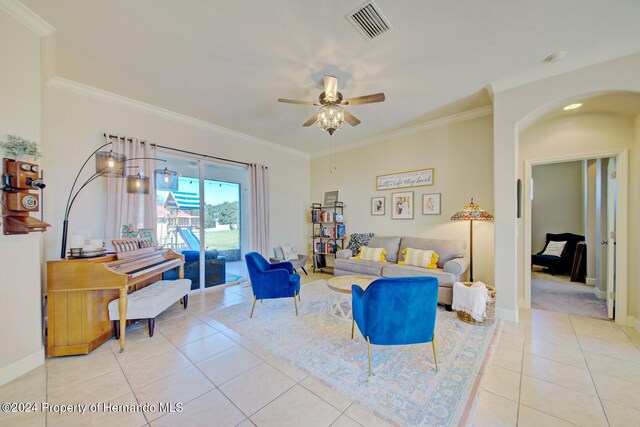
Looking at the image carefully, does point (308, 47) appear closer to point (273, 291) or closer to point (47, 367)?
point (273, 291)

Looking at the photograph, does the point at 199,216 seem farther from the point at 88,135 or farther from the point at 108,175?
the point at 88,135

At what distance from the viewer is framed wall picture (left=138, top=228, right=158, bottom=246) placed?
3.25m

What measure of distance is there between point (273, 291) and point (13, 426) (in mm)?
2168

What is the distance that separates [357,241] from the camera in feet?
17.0

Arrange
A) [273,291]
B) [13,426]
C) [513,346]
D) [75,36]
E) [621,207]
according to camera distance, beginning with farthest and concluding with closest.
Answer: [273,291] < [621,207] < [513,346] < [75,36] < [13,426]

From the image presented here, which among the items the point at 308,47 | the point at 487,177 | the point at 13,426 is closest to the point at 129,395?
the point at 13,426

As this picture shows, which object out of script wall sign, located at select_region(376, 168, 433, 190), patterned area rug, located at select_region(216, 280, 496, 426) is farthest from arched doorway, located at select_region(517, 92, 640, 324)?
patterned area rug, located at select_region(216, 280, 496, 426)

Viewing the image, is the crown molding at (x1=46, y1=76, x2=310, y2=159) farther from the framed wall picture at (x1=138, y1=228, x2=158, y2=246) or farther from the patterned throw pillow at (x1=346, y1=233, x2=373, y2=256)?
the patterned throw pillow at (x1=346, y1=233, x2=373, y2=256)

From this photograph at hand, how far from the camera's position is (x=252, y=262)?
3.21m

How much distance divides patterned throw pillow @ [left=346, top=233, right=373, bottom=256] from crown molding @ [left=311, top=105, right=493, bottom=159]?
2.03m

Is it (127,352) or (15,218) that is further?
(127,352)

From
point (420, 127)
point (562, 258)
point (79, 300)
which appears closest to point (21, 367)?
point (79, 300)

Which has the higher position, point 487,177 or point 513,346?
point 487,177

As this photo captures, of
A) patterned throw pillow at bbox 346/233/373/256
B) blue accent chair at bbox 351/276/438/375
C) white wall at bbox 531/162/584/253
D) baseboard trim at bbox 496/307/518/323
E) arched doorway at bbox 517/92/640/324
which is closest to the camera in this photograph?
blue accent chair at bbox 351/276/438/375
